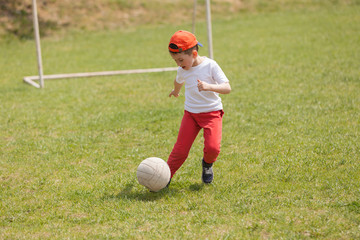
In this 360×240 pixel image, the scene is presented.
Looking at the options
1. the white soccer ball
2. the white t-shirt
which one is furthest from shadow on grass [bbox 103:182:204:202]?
the white t-shirt

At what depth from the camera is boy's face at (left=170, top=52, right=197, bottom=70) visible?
16.0 ft

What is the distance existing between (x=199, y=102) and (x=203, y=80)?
0.89 feet

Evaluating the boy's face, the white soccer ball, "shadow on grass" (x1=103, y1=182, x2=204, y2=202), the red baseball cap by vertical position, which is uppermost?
the red baseball cap

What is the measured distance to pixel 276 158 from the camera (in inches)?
235

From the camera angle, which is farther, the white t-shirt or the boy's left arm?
the white t-shirt

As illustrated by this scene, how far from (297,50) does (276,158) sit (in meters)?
8.73

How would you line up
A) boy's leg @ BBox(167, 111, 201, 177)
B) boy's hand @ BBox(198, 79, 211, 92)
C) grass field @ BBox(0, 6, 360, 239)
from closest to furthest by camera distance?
grass field @ BBox(0, 6, 360, 239) < boy's hand @ BBox(198, 79, 211, 92) < boy's leg @ BBox(167, 111, 201, 177)

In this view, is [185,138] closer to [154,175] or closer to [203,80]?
[154,175]

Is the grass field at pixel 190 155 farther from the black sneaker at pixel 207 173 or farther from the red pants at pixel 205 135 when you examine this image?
the red pants at pixel 205 135

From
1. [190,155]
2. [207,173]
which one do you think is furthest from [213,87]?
[190,155]

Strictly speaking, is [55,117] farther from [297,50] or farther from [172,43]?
[297,50]

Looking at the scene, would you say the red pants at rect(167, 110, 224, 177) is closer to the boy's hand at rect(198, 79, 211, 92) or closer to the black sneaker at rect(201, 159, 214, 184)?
the black sneaker at rect(201, 159, 214, 184)

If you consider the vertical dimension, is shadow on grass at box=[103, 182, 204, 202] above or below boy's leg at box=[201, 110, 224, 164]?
below

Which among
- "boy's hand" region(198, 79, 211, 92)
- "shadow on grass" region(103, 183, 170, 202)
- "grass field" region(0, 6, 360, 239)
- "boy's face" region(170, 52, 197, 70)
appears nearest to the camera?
"grass field" region(0, 6, 360, 239)
